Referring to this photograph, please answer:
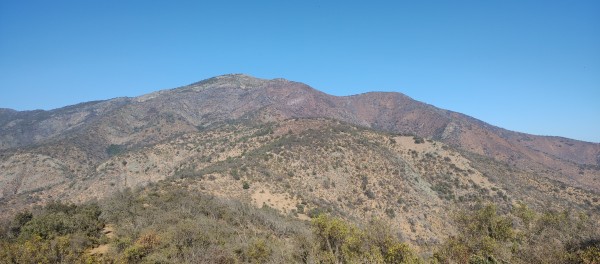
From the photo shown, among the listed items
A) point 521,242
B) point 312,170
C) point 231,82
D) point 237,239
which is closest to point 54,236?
point 237,239

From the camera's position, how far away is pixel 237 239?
22891 millimetres

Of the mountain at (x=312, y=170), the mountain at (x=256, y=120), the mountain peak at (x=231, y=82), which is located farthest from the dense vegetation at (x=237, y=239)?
the mountain peak at (x=231, y=82)

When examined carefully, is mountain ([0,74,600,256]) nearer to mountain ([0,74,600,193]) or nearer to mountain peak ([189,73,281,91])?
mountain ([0,74,600,193])

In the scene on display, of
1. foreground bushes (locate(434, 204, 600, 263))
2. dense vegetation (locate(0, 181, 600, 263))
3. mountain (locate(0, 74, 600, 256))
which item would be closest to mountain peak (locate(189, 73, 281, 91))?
mountain (locate(0, 74, 600, 256))

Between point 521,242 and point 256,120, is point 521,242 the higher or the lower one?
the lower one

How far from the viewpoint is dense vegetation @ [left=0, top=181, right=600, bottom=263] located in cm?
1820

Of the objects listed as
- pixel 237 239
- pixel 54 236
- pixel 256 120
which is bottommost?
pixel 237 239

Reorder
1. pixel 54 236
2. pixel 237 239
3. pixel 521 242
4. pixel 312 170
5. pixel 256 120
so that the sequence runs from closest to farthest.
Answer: pixel 54 236 → pixel 237 239 → pixel 521 242 → pixel 312 170 → pixel 256 120

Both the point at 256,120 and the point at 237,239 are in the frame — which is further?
the point at 256,120

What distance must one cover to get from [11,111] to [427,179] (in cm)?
21325

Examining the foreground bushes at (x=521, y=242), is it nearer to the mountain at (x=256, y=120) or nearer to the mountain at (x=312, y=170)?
the mountain at (x=312, y=170)

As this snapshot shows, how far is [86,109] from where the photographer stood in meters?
168

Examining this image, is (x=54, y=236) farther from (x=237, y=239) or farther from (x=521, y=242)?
(x=521, y=242)

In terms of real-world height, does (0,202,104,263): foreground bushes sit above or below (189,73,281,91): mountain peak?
below
